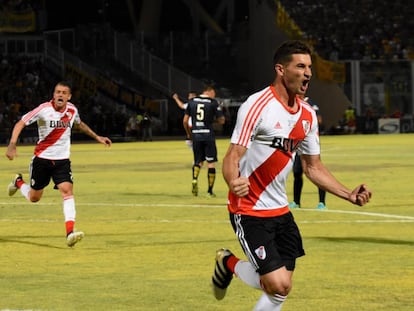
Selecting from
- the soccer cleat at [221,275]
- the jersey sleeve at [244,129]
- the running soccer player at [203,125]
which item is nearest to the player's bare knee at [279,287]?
the jersey sleeve at [244,129]

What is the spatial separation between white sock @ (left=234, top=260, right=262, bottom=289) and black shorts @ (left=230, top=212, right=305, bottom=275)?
0.78ft

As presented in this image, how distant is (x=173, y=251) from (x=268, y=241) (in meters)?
6.32

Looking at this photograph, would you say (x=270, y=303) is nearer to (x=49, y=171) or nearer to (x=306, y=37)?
(x=49, y=171)

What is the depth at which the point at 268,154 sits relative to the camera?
8.46 meters

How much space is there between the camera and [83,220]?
18938 mm

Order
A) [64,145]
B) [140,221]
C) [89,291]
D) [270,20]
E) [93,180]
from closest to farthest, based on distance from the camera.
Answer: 1. [89,291]
2. [64,145]
3. [140,221]
4. [93,180]
5. [270,20]

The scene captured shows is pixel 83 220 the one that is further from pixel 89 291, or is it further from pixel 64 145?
pixel 89 291

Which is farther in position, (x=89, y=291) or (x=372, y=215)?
(x=372, y=215)

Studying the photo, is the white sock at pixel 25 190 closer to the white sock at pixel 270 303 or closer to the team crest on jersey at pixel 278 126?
the team crest on jersey at pixel 278 126

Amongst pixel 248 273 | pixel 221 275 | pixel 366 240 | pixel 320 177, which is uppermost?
pixel 320 177

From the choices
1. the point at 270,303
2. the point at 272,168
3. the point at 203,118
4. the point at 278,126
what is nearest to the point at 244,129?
the point at 278,126

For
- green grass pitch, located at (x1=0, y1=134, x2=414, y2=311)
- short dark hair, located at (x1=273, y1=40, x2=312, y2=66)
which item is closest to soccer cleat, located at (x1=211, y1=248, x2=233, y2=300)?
green grass pitch, located at (x1=0, y1=134, x2=414, y2=311)

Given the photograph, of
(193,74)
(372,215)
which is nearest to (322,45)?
(193,74)

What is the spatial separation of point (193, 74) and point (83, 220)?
5461cm
